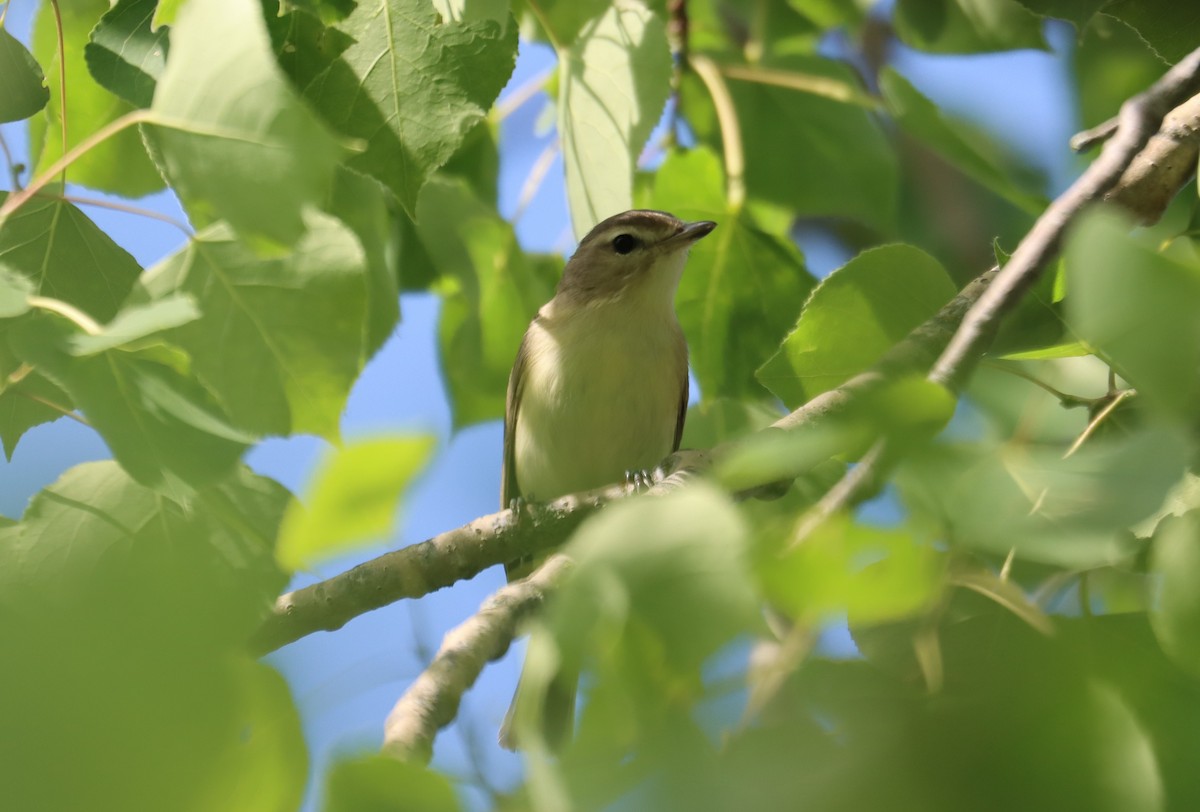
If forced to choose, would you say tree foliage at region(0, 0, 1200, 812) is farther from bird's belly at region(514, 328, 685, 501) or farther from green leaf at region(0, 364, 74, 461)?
bird's belly at region(514, 328, 685, 501)

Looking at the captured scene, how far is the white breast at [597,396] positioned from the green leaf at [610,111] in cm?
176

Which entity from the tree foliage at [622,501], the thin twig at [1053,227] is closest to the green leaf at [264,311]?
the tree foliage at [622,501]

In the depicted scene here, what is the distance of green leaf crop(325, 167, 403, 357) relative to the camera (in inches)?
122

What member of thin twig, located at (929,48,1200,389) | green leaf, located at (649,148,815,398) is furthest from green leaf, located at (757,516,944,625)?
green leaf, located at (649,148,815,398)

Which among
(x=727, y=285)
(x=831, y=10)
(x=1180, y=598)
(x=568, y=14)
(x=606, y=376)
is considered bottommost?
(x=606, y=376)

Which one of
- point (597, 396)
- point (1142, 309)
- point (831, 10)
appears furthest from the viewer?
point (597, 396)

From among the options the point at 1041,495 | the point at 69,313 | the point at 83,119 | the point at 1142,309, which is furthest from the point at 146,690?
the point at 83,119

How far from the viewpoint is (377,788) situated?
1.05 m

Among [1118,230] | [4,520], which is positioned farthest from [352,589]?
[1118,230]

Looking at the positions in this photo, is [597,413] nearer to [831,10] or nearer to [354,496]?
[831,10]

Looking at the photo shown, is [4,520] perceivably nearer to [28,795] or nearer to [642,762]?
[28,795]

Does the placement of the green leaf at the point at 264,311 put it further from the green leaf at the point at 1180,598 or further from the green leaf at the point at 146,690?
the green leaf at the point at 1180,598

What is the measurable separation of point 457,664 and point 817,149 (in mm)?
2721

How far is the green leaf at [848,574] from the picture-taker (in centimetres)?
95
